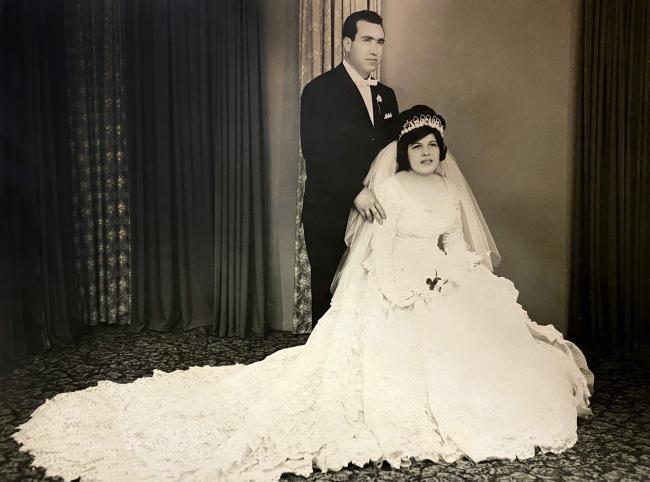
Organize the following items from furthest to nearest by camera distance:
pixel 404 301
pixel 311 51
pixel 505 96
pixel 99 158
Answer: pixel 99 158 → pixel 311 51 → pixel 505 96 → pixel 404 301

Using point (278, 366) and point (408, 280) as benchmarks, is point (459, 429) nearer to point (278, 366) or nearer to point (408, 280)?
point (408, 280)

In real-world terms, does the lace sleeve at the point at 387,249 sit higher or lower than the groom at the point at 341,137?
lower

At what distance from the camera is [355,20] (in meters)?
3.24

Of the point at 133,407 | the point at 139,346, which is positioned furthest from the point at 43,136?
the point at 133,407

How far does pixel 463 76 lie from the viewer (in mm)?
3301

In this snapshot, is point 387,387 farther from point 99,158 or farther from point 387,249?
point 99,158

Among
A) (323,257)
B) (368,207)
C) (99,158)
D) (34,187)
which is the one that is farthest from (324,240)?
(99,158)

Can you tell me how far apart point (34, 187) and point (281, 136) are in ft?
4.77

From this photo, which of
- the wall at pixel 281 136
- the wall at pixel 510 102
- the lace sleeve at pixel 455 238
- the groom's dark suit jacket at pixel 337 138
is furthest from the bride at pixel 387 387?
the wall at pixel 281 136

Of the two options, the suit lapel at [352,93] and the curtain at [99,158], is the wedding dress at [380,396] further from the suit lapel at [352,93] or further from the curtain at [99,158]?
the curtain at [99,158]

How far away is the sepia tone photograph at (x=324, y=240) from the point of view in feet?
8.24

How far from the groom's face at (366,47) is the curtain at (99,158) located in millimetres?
1849

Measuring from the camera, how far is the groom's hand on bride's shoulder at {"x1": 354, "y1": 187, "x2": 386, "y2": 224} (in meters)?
2.97

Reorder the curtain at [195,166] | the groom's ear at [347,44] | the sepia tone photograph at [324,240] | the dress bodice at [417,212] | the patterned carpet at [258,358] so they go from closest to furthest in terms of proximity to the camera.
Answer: the patterned carpet at [258,358]
the sepia tone photograph at [324,240]
the dress bodice at [417,212]
the groom's ear at [347,44]
the curtain at [195,166]
